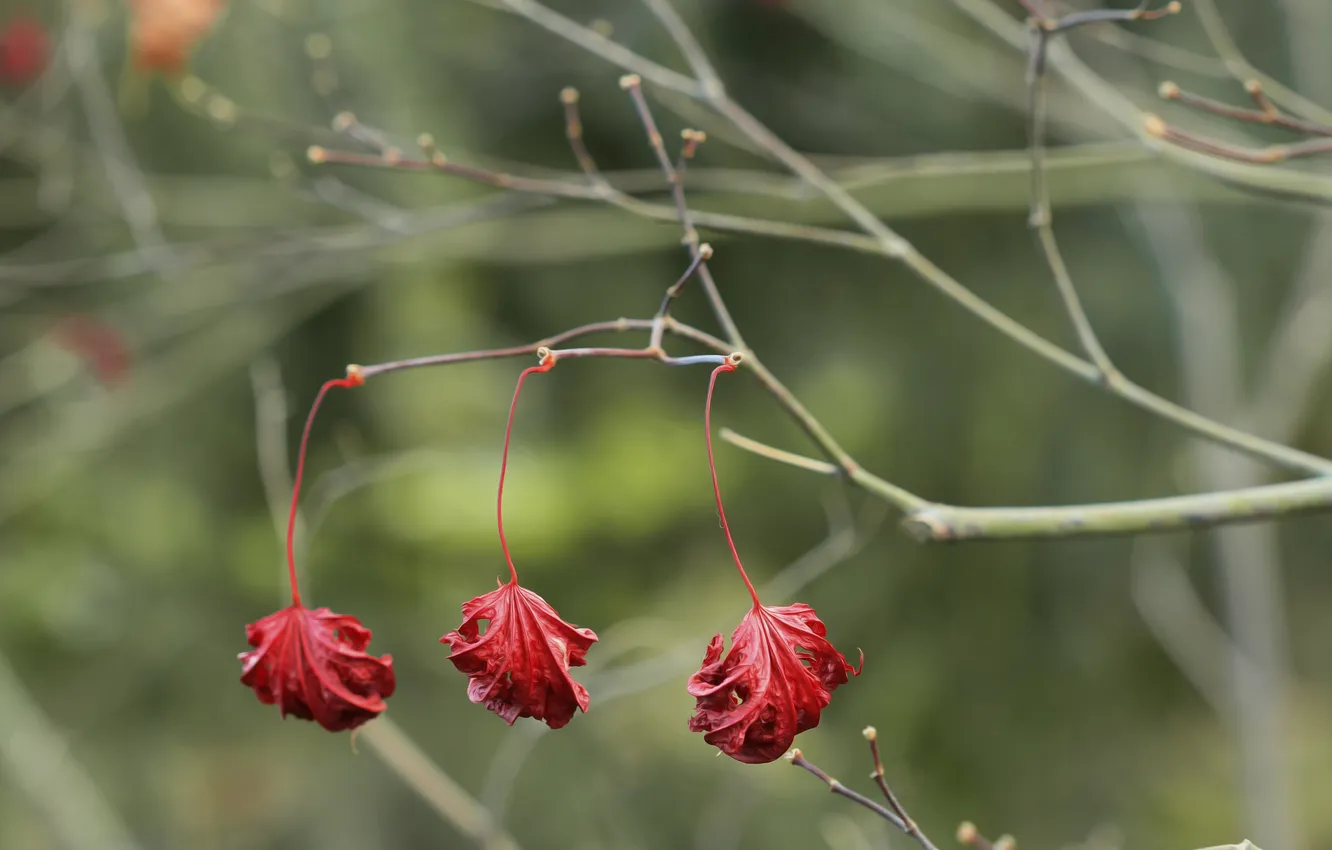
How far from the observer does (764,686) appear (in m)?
0.57

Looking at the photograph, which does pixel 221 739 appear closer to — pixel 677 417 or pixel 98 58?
pixel 677 417

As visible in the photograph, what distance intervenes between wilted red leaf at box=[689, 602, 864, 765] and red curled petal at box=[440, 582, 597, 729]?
7 cm

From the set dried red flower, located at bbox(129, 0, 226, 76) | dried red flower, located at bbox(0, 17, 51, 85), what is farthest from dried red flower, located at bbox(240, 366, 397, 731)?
dried red flower, located at bbox(0, 17, 51, 85)

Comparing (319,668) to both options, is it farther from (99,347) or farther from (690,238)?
(99,347)

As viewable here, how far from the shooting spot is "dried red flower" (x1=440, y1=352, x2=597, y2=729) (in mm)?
584

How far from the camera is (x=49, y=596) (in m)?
2.46

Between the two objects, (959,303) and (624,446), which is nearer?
(959,303)

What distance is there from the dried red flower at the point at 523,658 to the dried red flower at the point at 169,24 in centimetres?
144

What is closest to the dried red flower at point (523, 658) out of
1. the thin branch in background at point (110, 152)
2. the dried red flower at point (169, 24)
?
the thin branch in background at point (110, 152)

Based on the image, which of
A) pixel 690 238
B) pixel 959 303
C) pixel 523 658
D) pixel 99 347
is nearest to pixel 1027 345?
pixel 959 303

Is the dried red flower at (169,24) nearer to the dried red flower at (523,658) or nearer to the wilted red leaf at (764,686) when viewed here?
the dried red flower at (523,658)

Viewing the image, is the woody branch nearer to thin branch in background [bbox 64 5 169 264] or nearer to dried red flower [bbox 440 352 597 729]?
dried red flower [bbox 440 352 597 729]

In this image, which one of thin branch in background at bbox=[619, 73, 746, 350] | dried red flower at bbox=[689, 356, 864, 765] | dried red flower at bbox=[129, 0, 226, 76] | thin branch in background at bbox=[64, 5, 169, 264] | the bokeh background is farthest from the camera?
the bokeh background

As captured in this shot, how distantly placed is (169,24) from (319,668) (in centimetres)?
145
